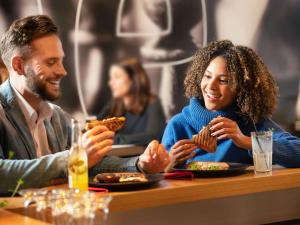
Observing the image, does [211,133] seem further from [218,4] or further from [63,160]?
[218,4]

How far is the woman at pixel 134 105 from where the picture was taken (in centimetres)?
389

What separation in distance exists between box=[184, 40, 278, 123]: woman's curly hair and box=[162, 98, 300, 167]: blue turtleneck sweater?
0.05 m

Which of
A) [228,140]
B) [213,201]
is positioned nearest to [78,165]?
[213,201]

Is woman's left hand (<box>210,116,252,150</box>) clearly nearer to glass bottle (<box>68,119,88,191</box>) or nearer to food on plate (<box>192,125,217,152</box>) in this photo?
food on plate (<box>192,125,217,152</box>)

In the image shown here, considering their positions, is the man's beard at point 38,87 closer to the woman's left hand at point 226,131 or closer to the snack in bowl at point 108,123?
the snack in bowl at point 108,123

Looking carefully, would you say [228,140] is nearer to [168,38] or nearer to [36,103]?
[36,103]

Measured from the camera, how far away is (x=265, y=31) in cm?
459

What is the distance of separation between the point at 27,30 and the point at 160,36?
160 cm

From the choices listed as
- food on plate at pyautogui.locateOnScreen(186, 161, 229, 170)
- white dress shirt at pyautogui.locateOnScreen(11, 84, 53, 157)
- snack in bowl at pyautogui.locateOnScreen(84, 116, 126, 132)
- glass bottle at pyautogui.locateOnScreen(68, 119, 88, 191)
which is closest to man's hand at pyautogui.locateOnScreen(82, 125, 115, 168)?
snack in bowl at pyautogui.locateOnScreen(84, 116, 126, 132)

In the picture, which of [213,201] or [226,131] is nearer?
[213,201]

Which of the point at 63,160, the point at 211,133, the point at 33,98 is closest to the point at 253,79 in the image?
the point at 211,133

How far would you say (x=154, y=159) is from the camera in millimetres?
2338

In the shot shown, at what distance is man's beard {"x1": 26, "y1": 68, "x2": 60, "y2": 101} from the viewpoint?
263 centimetres

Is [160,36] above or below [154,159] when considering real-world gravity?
above
